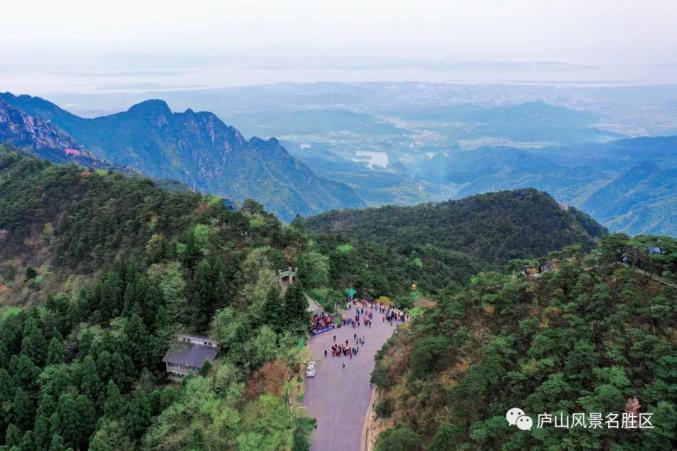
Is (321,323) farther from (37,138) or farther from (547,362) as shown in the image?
(37,138)

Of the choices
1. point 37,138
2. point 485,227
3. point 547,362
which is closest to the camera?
point 547,362

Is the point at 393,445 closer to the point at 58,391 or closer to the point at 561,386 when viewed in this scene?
the point at 561,386

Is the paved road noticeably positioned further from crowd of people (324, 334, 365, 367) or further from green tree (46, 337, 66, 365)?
green tree (46, 337, 66, 365)

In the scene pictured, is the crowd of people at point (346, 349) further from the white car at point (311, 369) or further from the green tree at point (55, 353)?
the green tree at point (55, 353)

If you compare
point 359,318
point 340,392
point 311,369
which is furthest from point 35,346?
point 359,318

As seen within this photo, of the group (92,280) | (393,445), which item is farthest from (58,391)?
(92,280)

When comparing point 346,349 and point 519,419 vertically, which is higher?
point 519,419
